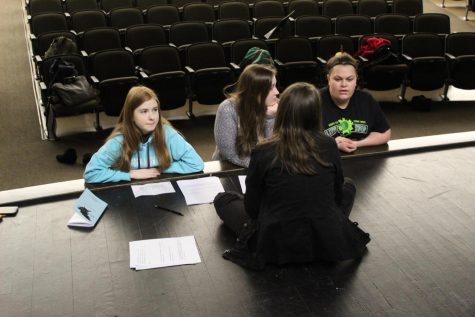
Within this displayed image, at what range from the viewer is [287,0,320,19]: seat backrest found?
7.74 meters

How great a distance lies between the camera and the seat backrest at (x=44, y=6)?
24.1 ft

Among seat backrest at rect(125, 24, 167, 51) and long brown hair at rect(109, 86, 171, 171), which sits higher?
long brown hair at rect(109, 86, 171, 171)

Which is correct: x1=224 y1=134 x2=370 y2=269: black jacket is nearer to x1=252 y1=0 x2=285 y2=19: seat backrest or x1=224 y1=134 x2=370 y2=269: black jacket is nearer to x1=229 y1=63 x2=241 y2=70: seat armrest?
x1=229 y1=63 x2=241 y2=70: seat armrest

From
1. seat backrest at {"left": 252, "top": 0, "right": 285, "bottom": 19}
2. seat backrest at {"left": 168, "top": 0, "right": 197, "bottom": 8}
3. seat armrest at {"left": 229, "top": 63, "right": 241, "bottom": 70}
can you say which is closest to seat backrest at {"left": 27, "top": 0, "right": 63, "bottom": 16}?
seat backrest at {"left": 168, "top": 0, "right": 197, "bottom": 8}

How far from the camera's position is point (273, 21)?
713 cm

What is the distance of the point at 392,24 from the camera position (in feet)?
24.1

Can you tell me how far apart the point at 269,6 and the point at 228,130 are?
14.9 feet

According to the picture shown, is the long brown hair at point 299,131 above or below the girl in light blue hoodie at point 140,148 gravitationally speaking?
above

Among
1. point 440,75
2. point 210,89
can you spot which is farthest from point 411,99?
point 210,89

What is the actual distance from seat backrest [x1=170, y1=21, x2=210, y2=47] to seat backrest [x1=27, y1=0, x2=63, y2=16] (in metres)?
1.60

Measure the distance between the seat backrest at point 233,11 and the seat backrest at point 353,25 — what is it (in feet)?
3.73

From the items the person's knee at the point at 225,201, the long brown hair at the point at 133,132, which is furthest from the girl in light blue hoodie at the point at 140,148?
the person's knee at the point at 225,201

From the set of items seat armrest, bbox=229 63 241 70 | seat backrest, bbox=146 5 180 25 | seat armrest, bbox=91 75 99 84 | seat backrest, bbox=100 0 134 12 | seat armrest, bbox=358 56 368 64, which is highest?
seat backrest, bbox=100 0 134 12

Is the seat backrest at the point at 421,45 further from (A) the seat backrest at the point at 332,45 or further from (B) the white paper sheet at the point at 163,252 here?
(B) the white paper sheet at the point at 163,252
